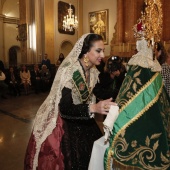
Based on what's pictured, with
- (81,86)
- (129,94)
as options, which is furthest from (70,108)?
(129,94)

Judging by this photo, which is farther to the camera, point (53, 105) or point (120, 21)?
point (120, 21)

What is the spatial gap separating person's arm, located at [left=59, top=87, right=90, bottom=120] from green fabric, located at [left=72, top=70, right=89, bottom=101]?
15cm

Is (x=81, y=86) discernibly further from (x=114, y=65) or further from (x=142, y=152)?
(x=114, y=65)

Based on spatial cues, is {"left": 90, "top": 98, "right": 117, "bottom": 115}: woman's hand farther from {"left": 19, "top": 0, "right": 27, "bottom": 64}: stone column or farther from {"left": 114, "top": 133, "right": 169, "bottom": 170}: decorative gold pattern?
{"left": 19, "top": 0, "right": 27, "bottom": 64}: stone column

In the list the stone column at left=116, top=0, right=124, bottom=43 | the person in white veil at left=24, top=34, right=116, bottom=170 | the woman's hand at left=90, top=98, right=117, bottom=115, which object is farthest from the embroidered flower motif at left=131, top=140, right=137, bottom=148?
the stone column at left=116, top=0, right=124, bottom=43

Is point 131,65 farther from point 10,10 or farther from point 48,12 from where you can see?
point 10,10

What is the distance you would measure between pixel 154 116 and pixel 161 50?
1499mm

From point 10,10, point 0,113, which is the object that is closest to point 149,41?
point 0,113

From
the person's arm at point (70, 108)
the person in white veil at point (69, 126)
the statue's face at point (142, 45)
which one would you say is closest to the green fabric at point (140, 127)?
the statue's face at point (142, 45)

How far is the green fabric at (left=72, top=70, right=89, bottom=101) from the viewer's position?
1840 mm

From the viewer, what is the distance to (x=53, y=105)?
1965 millimetres

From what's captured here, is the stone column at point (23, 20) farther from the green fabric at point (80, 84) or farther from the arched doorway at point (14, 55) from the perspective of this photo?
the green fabric at point (80, 84)

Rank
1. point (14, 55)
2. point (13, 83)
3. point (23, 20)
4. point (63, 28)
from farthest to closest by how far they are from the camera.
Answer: point (14, 55) < point (63, 28) < point (23, 20) < point (13, 83)

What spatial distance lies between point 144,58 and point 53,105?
3.09ft
